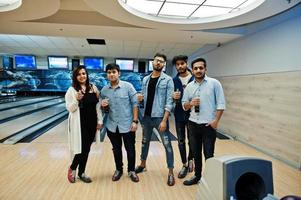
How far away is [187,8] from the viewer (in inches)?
122

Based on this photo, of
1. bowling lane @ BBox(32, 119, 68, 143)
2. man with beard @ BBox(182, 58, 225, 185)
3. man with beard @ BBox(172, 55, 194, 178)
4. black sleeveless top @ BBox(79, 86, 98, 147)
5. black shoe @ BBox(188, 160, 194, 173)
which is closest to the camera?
man with beard @ BBox(182, 58, 225, 185)

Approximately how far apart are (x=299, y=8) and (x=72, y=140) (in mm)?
3191

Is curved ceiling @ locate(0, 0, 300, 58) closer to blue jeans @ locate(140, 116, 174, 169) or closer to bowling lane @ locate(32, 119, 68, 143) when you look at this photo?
blue jeans @ locate(140, 116, 174, 169)

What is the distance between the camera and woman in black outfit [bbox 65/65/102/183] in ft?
6.85

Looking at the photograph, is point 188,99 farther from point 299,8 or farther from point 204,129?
point 299,8

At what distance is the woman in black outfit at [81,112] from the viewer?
2.09 m

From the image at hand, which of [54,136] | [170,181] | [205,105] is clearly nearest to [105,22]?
[54,136]

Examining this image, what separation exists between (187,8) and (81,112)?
2069 mm

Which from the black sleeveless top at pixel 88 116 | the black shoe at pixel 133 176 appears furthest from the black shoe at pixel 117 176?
the black sleeveless top at pixel 88 116

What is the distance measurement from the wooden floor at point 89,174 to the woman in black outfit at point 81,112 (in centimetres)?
35

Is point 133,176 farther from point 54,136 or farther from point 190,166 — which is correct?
point 54,136

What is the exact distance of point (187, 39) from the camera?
4688 mm

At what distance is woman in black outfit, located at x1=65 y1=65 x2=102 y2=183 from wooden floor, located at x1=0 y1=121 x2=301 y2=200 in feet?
1.14

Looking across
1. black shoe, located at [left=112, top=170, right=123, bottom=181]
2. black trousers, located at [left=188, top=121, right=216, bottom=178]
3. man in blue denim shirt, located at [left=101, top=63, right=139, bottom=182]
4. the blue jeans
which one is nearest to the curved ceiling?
man in blue denim shirt, located at [left=101, top=63, right=139, bottom=182]
